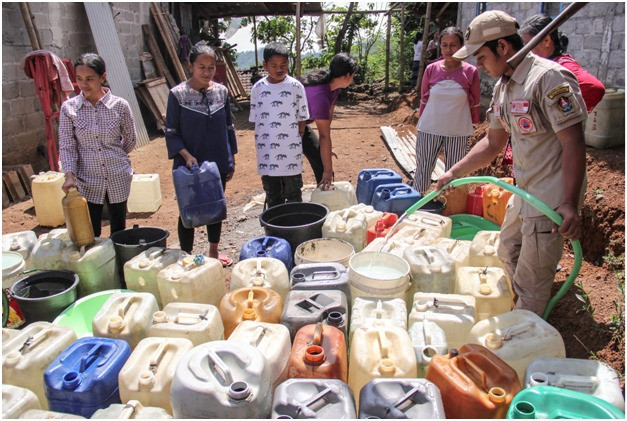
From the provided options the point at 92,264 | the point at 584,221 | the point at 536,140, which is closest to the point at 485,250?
the point at 536,140

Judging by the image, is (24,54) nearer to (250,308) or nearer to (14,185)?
(14,185)

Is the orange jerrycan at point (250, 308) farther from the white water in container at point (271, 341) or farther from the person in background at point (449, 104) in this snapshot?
the person in background at point (449, 104)

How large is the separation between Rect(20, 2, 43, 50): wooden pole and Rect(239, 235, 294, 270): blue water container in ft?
17.7

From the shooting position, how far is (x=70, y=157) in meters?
3.53

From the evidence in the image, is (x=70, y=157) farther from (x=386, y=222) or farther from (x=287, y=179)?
(x=386, y=222)

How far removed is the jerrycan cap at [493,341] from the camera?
7.27 feet

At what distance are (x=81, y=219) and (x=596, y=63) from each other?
6255 mm

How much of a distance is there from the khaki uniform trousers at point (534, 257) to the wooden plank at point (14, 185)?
6.07 m

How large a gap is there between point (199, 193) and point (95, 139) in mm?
860

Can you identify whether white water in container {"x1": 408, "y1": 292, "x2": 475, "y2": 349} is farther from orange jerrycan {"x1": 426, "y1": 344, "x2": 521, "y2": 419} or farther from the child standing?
the child standing

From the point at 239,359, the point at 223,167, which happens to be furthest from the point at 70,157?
the point at 239,359

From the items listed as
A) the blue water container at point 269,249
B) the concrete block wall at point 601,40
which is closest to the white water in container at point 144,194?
the blue water container at point 269,249

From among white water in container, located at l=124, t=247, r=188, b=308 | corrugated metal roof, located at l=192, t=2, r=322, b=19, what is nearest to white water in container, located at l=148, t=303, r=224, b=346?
white water in container, located at l=124, t=247, r=188, b=308

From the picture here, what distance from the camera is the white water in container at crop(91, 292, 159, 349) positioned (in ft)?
8.14
